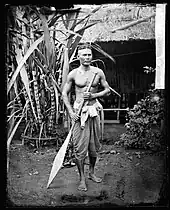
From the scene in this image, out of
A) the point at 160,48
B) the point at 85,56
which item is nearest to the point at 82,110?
the point at 85,56

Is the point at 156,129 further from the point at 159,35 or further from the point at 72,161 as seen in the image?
the point at 159,35

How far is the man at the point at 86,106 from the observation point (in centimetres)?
249

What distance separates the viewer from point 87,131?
8.45 feet

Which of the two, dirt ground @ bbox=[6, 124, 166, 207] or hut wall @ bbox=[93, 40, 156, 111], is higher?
hut wall @ bbox=[93, 40, 156, 111]

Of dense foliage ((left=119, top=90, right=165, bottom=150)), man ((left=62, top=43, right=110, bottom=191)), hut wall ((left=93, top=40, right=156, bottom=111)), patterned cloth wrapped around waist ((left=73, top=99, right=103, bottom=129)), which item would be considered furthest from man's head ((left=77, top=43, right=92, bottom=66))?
hut wall ((left=93, top=40, right=156, bottom=111))

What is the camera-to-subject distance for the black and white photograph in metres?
2.05

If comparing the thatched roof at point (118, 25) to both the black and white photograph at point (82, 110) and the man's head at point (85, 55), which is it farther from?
the man's head at point (85, 55)

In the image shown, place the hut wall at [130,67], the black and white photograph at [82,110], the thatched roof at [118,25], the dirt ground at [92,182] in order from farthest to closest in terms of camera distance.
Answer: the hut wall at [130,67] < the thatched roof at [118,25] < the dirt ground at [92,182] < the black and white photograph at [82,110]

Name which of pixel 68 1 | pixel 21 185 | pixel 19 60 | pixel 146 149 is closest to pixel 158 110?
pixel 146 149

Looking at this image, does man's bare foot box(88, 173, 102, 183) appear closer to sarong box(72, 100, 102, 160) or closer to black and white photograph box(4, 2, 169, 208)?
black and white photograph box(4, 2, 169, 208)

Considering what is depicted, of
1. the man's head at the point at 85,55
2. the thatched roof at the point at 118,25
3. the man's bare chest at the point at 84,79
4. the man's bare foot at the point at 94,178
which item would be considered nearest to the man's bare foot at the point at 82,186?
the man's bare foot at the point at 94,178

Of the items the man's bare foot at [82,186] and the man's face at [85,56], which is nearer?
the man's face at [85,56]

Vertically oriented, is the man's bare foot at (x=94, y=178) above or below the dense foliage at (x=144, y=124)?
below

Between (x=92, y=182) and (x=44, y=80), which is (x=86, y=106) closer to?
(x=92, y=182)
